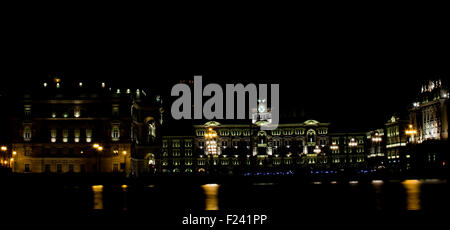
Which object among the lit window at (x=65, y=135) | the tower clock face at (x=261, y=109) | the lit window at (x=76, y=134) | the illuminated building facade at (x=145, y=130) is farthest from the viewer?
the tower clock face at (x=261, y=109)

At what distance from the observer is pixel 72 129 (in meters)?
75.9

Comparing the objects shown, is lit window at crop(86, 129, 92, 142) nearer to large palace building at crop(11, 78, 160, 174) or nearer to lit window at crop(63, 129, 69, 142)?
large palace building at crop(11, 78, 160, 174)

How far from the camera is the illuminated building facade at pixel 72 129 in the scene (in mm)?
73812

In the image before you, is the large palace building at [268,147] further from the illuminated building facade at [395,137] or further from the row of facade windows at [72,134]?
the row of facade windows at [72,134]

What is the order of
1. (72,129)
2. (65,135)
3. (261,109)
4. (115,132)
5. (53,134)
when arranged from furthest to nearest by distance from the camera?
(261,109), (115,132), (72,129), (65,135), (53,134)

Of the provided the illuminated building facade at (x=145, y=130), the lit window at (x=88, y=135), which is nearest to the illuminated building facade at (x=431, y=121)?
the illuminated building facade at (x=145, y=130)

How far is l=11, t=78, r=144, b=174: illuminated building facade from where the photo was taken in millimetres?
73812

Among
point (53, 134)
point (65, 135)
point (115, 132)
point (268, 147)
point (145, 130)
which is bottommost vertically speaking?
point (268, 147)

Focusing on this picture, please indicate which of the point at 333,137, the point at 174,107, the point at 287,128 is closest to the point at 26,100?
the point at 174,107

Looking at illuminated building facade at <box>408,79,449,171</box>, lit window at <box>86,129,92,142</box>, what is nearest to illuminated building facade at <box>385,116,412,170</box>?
illuminated building facade at <box>408,79,449,171</box>

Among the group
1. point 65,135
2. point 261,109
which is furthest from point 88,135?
point 261,109

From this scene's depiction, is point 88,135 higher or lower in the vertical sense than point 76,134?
lower

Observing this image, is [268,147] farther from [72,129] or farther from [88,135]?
[72,129]
